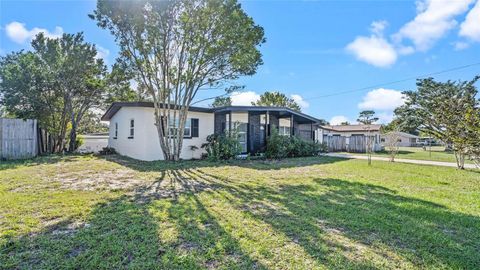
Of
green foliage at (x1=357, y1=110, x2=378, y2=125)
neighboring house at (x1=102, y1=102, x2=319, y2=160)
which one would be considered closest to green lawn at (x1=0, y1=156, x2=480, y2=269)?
neighboring house at (x1=102, y1=102, x2=319, y2=160)

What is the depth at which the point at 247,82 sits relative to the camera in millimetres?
12602

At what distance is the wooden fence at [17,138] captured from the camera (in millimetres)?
11016

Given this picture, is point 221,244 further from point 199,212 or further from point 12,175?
point 12,175

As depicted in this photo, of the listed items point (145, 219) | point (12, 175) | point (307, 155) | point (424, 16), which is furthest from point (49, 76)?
point (424, 16)

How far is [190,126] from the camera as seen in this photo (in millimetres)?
13508

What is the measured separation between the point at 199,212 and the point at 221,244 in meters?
1.32

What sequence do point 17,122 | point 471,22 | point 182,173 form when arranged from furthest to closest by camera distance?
1. point 17,122
2. point 471,22
3. point 182,173

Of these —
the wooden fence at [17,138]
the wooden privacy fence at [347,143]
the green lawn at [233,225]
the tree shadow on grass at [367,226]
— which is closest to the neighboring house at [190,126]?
the wooden fence at [17,138]

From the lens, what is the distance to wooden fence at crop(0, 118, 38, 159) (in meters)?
11.0

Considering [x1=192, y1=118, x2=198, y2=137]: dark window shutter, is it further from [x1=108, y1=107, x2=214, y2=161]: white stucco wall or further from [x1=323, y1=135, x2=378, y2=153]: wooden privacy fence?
[x1=323, y1=135, x2=378, y2=153]: wooden privacy fence

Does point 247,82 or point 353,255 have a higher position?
point 247,82

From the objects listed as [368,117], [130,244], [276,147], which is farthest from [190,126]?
[368,117]

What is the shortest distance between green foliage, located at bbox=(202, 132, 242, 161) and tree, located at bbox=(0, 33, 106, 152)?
368 inches

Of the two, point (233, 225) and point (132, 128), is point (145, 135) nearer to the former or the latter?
point (132, 128)
